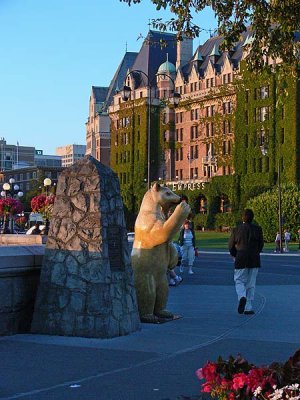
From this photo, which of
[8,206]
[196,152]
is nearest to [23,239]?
[8,206]

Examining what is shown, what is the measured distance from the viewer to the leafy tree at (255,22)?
10.2 m

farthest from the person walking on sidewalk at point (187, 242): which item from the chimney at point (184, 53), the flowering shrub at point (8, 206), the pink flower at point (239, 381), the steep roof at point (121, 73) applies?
the steep roof at point (121, 73)

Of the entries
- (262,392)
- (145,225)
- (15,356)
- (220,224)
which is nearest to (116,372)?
(15,356)

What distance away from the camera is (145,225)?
11.2 m

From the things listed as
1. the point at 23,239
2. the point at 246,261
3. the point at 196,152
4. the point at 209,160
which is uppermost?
the point at 196,152

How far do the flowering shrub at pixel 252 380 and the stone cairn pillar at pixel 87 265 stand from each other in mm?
4553

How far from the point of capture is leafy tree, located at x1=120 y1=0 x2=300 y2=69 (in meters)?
10.2

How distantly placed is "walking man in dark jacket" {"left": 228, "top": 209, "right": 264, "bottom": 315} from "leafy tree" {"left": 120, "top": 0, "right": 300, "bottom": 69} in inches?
115

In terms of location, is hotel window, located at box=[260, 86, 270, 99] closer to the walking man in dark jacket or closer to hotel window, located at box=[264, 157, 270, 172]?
hotel window, located at box=[264, 157, 270, 172]

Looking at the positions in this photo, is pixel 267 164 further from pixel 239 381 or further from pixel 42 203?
pixel 239 381

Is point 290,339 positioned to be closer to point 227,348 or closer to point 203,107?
point 227,348

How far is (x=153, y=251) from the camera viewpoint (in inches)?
443

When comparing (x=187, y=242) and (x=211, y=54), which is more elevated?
(x=211, y=54)

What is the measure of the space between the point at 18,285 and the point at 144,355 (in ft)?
7.99
